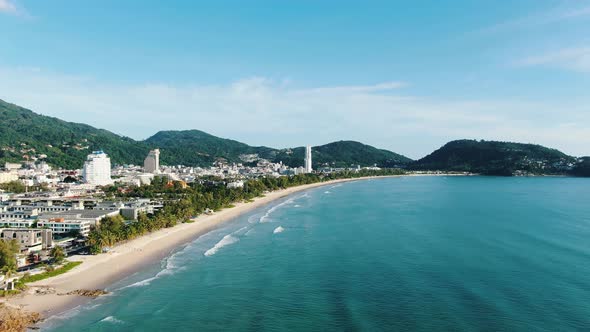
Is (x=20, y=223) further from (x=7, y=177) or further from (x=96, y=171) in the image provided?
(x=7, y=177)

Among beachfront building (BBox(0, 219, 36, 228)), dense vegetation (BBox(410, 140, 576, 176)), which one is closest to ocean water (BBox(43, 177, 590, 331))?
beachfront building (BBox(0, 219, 36, 228))

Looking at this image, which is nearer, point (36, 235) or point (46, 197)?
point (36, 235)

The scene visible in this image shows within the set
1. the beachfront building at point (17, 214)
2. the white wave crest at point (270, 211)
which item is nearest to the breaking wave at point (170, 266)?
the white wave crest at point (270, 211)

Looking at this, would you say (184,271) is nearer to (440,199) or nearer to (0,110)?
(440,199)

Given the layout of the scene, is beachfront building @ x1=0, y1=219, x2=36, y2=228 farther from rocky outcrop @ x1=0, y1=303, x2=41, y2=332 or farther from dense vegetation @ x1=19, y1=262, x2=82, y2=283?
rocky outcrop @ x1=0, y1=303, x2=41, y2=332

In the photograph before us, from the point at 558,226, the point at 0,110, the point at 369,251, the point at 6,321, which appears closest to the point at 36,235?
the point at 6,321

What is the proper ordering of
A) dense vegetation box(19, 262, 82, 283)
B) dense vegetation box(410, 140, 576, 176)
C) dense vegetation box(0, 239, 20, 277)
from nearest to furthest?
dense vegetation box(0, 239, 20, 277)
dense vegetation box(19, 262, 82, 283)
dense vegetation box(410, 140, 576, 176)
